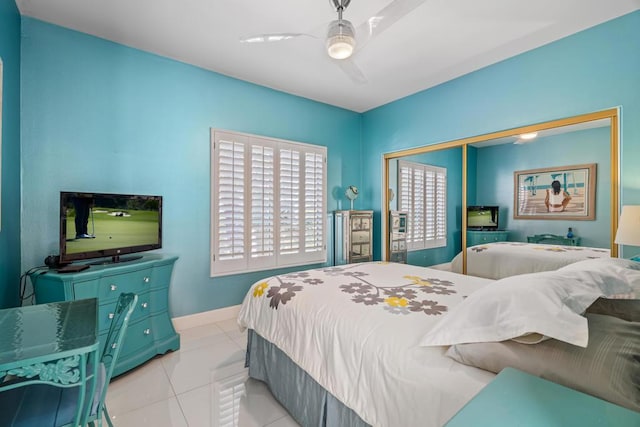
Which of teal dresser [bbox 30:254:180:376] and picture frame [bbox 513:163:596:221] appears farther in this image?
picture frame [bbox 513:163:596:221]

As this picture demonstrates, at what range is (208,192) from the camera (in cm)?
321

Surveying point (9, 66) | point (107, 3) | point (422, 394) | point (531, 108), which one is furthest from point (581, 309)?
point (9, 66)

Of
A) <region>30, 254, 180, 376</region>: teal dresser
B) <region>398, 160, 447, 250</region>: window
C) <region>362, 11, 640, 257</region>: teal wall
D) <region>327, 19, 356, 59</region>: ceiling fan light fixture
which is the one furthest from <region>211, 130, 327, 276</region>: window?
<region>327, 19, 356, 59</region>: ceiling fan light fixture

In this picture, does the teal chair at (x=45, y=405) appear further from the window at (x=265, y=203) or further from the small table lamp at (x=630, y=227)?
the small table lamp at (x=630, y=227)

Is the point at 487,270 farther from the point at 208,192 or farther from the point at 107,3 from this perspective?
the point at 107,3

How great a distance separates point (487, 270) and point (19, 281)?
14.1 ft

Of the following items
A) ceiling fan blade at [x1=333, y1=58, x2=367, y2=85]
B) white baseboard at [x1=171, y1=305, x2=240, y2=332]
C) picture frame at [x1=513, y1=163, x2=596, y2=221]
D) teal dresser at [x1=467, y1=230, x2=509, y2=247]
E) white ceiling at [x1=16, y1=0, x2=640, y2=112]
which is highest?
white ceiling at [x1=16, y1=0, x2=640, y2=112]

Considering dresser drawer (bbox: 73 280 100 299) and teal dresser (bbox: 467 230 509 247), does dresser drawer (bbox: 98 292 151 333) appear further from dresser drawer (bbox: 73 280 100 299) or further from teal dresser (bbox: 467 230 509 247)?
teal dresser (bbox: 467 230 509 247)

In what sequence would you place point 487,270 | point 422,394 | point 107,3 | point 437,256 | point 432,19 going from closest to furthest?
1. point 422,394
2. point 107,3
3. point 432,19
4. point 487,270
5. point 437,256

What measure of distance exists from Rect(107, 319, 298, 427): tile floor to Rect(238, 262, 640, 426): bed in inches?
5.3

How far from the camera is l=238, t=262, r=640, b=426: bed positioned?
1043mm

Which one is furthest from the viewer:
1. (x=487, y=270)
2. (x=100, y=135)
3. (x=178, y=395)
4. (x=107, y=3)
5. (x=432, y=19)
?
(x=487, y=270)

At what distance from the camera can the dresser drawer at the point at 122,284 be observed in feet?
6.97

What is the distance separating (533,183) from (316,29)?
2.52 meters
